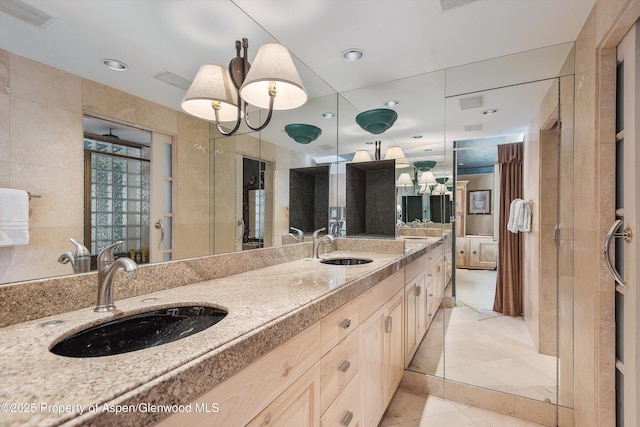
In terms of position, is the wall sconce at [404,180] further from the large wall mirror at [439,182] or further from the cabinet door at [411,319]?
the cabinet door at [411,319]

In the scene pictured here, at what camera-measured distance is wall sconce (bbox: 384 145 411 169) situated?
270 cm

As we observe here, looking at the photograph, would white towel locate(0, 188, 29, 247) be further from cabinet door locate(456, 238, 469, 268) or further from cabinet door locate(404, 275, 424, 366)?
cabinet door locate(456, 238, 469, 268)

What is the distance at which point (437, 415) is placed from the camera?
1886 mm

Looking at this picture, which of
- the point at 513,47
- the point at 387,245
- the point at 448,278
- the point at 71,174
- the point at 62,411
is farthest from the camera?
the point at 448,278

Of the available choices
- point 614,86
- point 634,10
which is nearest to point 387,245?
point 614,86

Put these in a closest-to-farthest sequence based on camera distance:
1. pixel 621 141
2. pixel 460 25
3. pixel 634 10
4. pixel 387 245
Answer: pixel 634 10
pixel 621 141
pixel 460 25
pixel 387 245

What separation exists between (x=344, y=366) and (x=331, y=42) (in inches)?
71.9

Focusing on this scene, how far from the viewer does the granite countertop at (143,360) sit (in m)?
0.43

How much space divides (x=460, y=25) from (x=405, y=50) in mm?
357

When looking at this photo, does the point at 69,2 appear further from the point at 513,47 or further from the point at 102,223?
the point at 513,47

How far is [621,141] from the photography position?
4.43 ft

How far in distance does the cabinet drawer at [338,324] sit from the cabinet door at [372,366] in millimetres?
131

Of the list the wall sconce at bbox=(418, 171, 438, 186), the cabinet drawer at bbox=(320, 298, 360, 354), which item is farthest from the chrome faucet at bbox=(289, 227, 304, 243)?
the wall sconce at bbox=(418, 171, 438, 186)

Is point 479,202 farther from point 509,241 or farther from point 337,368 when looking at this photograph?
point 337,368
